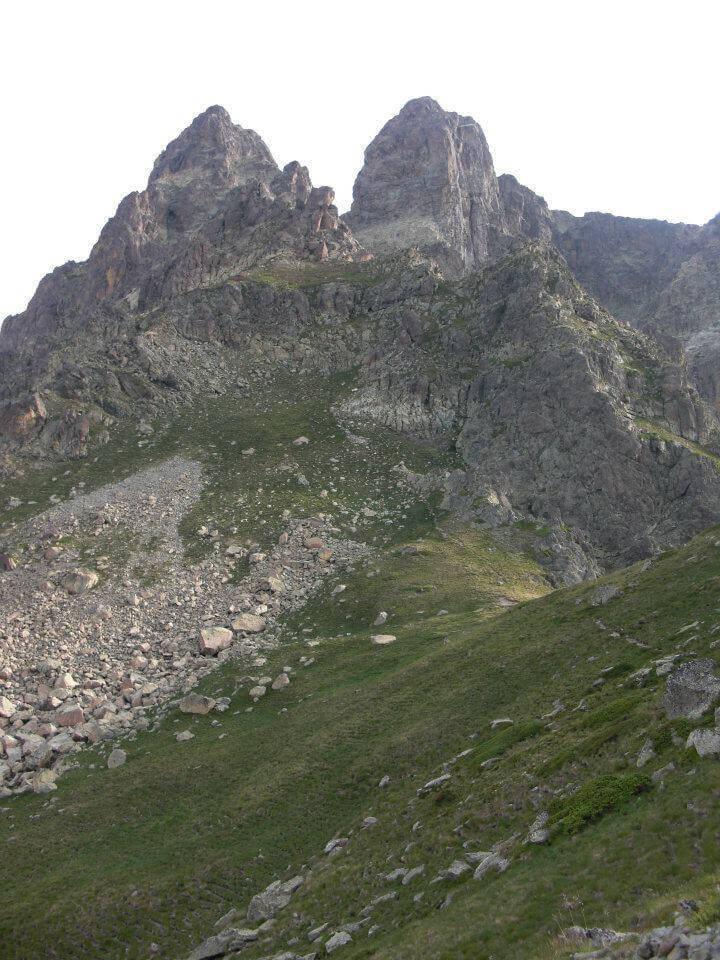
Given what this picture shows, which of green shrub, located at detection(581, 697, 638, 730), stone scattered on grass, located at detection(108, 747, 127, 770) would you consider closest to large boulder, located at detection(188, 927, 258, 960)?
green shrub, located at detection(581, 697, 638, 730)

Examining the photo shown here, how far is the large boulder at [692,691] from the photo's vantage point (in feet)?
79.8

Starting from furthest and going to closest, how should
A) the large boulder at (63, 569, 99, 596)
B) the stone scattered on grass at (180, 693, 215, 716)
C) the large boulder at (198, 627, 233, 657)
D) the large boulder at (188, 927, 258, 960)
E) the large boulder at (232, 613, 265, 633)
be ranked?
1. the large boulder at (63, 569, 99, 596)
2. the large boulder at (232, 613, 265, 633)
3. the large boulder at (198, 627, 233, 657)
4. the stone scattered on grass at (180, 693, 215, 716)
5. the large boulder at (188, 927, 258, 960)

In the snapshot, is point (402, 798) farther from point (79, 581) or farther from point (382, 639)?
point (79, 581)

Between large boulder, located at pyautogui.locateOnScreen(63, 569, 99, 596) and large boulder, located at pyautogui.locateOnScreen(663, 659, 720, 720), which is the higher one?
large boulder, located at pyautogui.locateOnScreen(63, 569, 99, 596)

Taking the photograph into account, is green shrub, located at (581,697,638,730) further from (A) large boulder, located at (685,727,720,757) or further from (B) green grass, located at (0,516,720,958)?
(A) large boulder, located at (685,727,720,757)

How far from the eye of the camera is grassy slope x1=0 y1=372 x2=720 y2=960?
Result: 20.2m

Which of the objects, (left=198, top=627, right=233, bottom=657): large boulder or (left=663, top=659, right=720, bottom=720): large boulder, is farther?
(left=198, top=627, right=233, bottom=657): large boulder

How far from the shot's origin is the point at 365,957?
71.1 ft

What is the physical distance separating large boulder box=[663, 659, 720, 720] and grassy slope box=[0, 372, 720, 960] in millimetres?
1032

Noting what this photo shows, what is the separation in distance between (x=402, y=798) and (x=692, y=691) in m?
16.1

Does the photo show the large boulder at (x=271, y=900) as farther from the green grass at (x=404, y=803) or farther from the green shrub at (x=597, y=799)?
the green shrub at (x=597, y=799)

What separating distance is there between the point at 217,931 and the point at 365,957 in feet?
37.3

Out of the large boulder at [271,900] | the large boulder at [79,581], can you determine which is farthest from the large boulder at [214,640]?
the large boulder at [271,900]

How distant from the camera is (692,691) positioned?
25.1 meters
